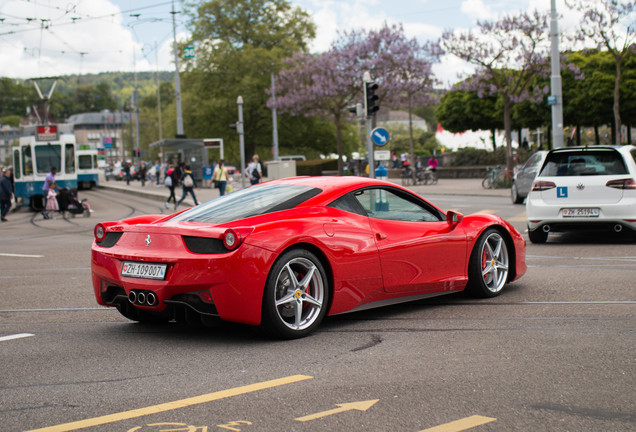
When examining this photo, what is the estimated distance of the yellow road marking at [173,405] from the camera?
3.86 m

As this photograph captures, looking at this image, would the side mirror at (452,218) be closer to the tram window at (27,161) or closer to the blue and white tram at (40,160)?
the blue and white tram at (40,160)

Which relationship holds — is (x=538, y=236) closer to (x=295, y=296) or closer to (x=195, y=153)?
(x=295, y=296)

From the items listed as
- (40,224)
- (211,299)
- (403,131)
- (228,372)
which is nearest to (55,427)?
(228,372)

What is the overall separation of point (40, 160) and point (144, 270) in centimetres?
3054

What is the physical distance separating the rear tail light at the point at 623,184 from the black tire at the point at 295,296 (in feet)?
24.4

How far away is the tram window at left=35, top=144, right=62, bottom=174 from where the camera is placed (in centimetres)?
3403

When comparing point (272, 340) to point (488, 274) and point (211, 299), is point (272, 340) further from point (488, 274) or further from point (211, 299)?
point (488, 274)

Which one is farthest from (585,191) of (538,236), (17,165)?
(17,165)

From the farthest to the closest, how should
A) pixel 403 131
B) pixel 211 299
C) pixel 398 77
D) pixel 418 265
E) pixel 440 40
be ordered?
pixel 403 131, pixel 398 77, pixel 440 40, pixel 418 265, pixel 211 299

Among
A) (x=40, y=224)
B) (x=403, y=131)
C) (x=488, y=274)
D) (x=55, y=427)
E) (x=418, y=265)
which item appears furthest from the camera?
(x=403, y=131)

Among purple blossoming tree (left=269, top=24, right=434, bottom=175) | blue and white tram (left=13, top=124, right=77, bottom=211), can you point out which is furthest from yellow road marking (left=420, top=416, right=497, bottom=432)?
purple blossoming tree (left=269, top=24, right=434, bottom=175)

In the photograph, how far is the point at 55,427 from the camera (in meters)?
3.84

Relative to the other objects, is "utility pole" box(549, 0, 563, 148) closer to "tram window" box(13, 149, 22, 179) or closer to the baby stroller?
the baby stroller

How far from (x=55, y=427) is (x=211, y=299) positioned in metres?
1.76
